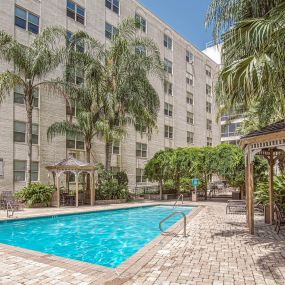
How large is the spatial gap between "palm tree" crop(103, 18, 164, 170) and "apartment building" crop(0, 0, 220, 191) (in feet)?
6.51

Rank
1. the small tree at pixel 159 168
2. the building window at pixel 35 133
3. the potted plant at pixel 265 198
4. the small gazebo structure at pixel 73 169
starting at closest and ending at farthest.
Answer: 1. the potted plant at pixel 265 198
2. the small gazebo structure at pixel 73 169
3. the building window at pixel 35 133
4. the small tree at pixel 159 168

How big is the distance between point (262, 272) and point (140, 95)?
18718mm

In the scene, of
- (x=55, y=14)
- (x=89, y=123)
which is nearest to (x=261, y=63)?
(x=89, y=123)

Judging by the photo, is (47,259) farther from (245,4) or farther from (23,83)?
(23,83)

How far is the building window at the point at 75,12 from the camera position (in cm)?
2794

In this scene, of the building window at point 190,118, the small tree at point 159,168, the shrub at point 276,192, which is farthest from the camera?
the building window at point 190,118

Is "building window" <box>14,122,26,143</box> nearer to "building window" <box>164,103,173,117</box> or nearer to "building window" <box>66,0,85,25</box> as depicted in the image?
"building window" <box>66,0,85,25</box>

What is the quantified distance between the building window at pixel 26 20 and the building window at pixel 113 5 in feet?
29.2

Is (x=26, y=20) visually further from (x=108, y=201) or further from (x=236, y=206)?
(x=236, y=206)

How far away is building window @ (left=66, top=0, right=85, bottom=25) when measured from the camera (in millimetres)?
27941

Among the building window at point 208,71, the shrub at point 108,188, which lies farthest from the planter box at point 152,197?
the building window at point 208,71

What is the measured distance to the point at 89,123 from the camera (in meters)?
22.2

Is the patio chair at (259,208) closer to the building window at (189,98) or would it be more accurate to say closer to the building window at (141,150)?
the building window at (141,150)

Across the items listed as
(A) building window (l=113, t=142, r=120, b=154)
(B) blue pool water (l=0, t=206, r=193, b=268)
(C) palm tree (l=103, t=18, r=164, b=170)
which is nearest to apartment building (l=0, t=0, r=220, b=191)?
(A) building window (l=113, t=142, r=120, b=154)
